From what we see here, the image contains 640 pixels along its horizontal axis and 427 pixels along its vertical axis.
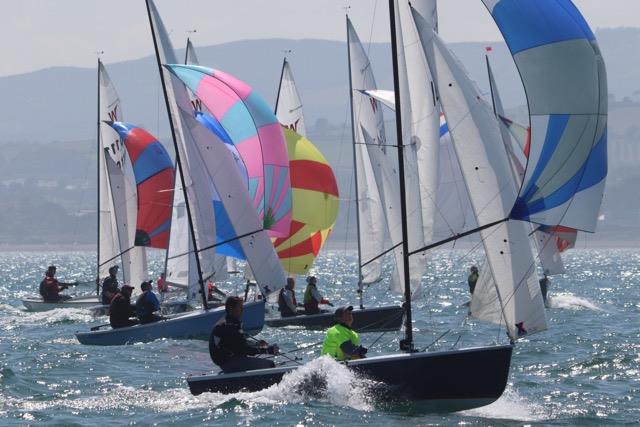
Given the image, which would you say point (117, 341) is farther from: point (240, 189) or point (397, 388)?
point (397, 388)

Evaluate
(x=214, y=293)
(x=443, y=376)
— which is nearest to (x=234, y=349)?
(x=443, y=376)

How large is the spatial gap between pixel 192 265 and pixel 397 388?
1457 cm

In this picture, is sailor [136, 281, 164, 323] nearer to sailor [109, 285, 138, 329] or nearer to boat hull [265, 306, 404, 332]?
sailor [109, 285, 138, 329]

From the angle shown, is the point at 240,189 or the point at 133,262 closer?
the point at 240,189

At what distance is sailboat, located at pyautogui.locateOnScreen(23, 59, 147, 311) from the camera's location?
32969 millimetres

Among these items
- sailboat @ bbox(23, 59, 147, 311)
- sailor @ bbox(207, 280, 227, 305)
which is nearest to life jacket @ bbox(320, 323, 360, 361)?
sailor @ bbox(207, 280, 227, 305)

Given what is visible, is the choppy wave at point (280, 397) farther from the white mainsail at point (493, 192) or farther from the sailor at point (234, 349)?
the white mainsail at point (493, 192)

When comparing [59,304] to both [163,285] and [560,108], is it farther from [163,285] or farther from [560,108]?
[560,108]

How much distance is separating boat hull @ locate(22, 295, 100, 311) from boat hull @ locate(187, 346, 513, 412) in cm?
1844

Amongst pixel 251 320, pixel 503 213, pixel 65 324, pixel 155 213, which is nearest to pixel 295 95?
pixel 155 213

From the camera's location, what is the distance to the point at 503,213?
14.3m

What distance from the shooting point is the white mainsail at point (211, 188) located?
Answer: 23.6m

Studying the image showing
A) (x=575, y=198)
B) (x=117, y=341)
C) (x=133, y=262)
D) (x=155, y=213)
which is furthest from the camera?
(x=133, y=262)

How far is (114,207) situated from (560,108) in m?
21.8
